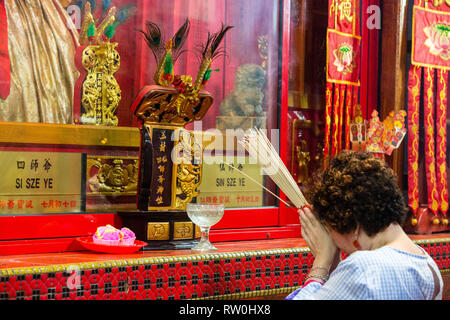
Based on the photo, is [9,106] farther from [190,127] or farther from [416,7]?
[416,7]

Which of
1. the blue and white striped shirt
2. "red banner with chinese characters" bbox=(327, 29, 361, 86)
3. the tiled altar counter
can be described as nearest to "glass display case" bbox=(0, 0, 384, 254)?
"red banner with chinese characters" bbox=(327, 29, 361, 86)

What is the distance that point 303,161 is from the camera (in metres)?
3.66

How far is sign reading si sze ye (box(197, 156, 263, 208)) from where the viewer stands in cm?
326

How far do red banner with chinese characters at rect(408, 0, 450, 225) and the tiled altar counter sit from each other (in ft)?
3.41

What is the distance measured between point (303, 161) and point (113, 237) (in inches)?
57.6

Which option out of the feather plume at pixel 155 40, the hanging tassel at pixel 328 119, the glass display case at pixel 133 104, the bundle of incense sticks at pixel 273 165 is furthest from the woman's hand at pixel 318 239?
the hanging tassel at pixel 328 119

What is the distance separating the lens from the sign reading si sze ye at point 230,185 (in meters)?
3.26

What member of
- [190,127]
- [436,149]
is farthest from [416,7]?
[190,127]

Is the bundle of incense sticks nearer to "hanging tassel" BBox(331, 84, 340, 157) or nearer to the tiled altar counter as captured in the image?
the tiled altar counter

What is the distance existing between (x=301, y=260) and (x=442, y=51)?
167cm

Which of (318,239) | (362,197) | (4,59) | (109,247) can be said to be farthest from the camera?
(4,59)

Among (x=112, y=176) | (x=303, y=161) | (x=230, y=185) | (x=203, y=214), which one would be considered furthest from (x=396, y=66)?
(x=112, y=176)

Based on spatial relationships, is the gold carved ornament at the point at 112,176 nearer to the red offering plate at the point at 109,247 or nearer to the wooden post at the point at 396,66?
the red offering plate at the point at 109,247

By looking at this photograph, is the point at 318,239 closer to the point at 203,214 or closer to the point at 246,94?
the point at 203,214
